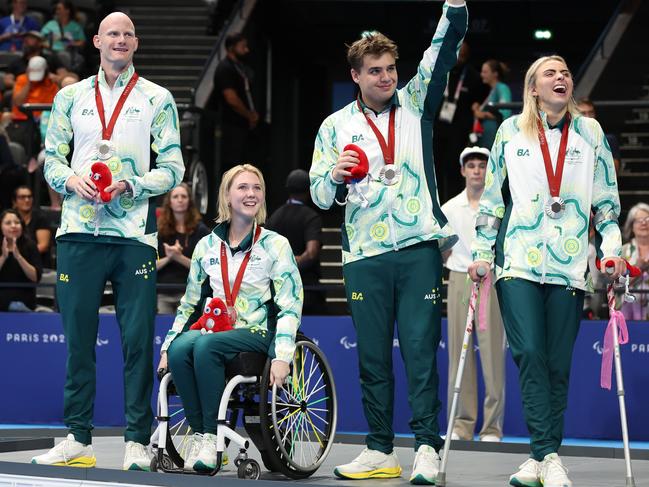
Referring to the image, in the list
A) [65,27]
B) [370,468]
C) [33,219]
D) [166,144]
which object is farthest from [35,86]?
[370,468]

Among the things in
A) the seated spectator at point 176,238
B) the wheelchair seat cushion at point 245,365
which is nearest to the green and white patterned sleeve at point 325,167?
the wheelchair seat cushion at point 245,365

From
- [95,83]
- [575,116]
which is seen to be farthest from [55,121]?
[575,116]

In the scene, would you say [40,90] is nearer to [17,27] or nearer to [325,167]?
[17,27]

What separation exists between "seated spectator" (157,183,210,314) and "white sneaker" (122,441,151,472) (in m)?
3.62

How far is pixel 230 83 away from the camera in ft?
44.8

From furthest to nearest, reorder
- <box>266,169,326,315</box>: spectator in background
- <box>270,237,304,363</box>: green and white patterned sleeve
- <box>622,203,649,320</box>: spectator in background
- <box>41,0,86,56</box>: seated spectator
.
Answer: <box>41,0,86,56</box>: seated spectator → <box>266,169,326,315</box>: spectator in background → <box>622,203,649,320</box>: spectator in background → <box>270,237,304,363</box>: green and white patterned sleeve

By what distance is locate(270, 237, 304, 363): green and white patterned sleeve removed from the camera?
20.0ft

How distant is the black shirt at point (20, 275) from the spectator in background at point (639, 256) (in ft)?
14.1

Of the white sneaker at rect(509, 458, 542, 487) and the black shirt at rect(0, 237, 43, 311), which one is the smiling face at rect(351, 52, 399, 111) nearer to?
the white sneaker at rect(509, 458, 542, 487)

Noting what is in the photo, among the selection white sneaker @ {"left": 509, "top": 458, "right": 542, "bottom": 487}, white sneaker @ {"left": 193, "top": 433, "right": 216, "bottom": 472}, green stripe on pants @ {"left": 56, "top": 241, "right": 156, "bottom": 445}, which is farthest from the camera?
green stripe on pants @ {"left": 56, "top": 241, "right": 156, "bottom": 445}

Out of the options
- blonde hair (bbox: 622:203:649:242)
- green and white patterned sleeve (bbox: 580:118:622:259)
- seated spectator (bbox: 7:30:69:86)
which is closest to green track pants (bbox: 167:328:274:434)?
green and white patterned sleeve (bbox: 580:118:622:259)

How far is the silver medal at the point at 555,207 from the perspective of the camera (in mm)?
5863

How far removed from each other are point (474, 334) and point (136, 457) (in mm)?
3350

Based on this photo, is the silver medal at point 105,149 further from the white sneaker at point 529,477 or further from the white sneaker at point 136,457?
the white sneaker at point 529,477
